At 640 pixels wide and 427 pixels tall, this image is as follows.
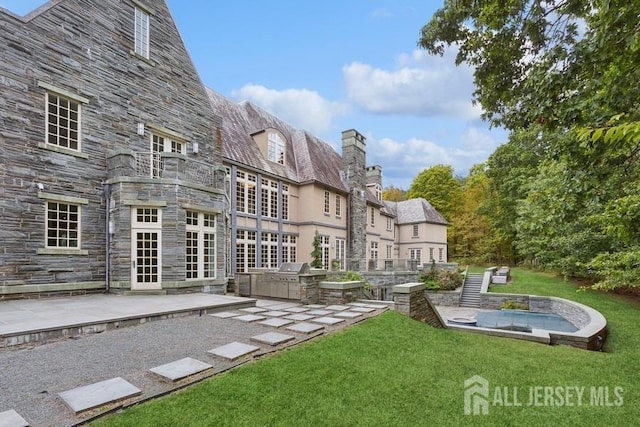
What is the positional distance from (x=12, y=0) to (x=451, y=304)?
78.7 ft

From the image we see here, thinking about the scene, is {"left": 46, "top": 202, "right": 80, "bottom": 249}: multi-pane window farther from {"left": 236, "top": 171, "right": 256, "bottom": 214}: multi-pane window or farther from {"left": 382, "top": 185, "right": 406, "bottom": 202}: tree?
{"left": 382, "top": 185, "right": 406, "bottom": 202}: tree

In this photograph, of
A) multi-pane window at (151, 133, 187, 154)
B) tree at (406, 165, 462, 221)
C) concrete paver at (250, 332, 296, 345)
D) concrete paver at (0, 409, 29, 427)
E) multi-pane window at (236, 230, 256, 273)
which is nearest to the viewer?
concrete paver at (0, 409, 29, 427)

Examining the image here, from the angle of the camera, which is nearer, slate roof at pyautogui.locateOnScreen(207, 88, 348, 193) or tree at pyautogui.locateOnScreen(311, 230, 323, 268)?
slate roof at pyautogui.locateOnScreen(207, 88, 348, 193)

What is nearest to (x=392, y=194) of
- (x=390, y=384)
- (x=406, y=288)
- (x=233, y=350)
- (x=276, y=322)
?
(x=406, y=288)

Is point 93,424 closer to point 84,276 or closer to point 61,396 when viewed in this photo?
point 61,396

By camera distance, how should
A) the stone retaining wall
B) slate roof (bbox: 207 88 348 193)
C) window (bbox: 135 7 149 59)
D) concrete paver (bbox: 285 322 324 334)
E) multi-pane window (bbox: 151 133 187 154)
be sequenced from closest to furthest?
concrete paver (bbox: 285 322 324 334) → window (bbox: 135 7 149 59) → multi-pane window (bbox: 151 133 187 154) → slate roof (bbox: 207 88 348 193) → the stone retaining wall

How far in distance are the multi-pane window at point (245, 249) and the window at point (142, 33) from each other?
355 inches

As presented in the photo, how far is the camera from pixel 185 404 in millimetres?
3596

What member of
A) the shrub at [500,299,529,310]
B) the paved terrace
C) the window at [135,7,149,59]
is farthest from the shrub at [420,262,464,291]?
the window at [135,7,149,59]

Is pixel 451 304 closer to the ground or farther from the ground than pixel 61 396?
closer to the ground

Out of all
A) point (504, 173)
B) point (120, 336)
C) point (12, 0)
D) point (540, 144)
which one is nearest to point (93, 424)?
point (120, 336)

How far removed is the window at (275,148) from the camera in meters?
20.5

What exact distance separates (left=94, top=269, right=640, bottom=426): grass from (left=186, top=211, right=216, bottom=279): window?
24.6ft

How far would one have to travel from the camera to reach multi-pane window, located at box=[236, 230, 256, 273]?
58.1ft
